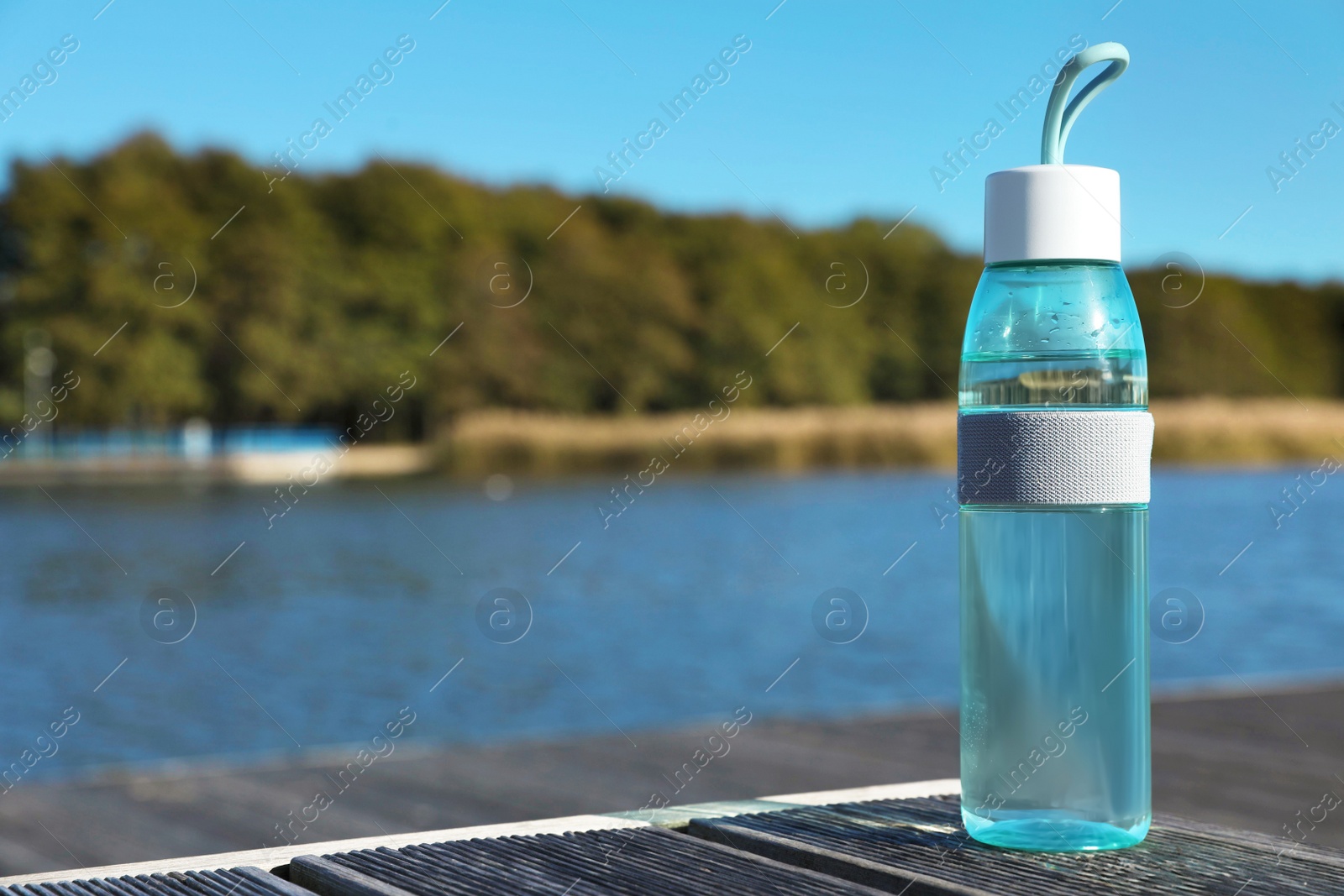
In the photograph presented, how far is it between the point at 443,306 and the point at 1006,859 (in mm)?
45725

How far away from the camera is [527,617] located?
462 inches

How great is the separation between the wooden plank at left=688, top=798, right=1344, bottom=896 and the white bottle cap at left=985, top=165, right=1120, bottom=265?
1.66 ft

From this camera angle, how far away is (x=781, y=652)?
32.3ft

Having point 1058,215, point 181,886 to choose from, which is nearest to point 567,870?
point 181,886

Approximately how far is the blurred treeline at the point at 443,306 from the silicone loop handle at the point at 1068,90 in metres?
42.1

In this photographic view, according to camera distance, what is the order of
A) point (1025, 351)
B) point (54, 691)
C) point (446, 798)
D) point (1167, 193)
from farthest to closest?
1. point (1167, 193)
2. point (54, 691)
3. point (446, 798)
4. point (1025, 351)

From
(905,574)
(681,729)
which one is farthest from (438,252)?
(681,729)

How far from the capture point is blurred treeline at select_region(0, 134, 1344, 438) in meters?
41.1

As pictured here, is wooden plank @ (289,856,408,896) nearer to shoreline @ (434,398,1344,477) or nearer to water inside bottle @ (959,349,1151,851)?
water inside bottle @ (959,349,1151,851)

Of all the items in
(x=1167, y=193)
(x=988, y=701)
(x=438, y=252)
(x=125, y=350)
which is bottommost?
(x=988, y=701)

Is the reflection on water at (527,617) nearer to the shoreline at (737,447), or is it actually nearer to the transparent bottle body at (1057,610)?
the transparent bottle body at (1057,610)

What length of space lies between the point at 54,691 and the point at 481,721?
3098mm

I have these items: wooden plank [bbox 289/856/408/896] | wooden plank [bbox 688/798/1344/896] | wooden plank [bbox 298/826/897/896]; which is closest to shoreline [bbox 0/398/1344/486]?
wooden plank [bbox 688/798/1344/896]

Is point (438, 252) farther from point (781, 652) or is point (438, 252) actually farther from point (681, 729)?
point (681, 729)
